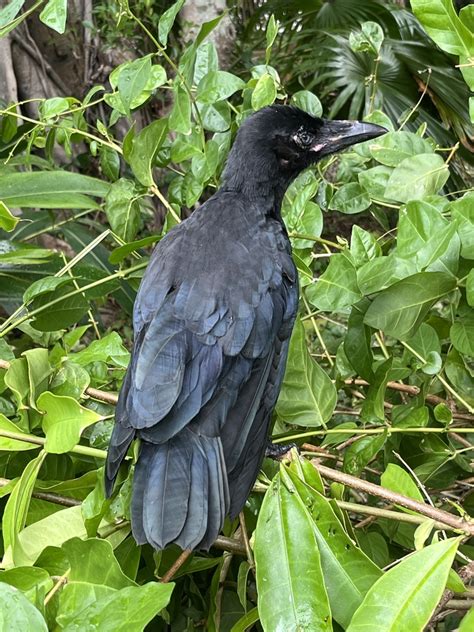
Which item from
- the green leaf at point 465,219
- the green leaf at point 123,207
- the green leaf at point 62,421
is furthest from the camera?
the green leaf at point 123,207

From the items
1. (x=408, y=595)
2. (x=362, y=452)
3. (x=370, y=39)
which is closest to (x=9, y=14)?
(x=370, y=39)

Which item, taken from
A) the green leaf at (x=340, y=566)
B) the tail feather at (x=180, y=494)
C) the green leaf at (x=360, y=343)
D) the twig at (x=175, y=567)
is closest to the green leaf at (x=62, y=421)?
the tail feather at (x=180, y=494)

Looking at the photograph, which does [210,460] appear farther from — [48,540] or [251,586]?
[251,586]

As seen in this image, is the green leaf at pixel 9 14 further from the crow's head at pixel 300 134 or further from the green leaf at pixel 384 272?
the green leaf at pixel 384 272

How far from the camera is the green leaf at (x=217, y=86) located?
1.52 m

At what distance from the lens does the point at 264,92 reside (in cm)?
153

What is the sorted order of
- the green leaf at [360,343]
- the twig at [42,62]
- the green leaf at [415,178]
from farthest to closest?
the twig at [42,62] < the green leaf at [415,178] < the green leaf at [360,343]

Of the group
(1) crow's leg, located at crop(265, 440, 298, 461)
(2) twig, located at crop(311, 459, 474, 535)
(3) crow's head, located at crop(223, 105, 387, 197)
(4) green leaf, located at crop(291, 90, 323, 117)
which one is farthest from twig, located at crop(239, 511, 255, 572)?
(4) green leaf, located at crop(291, 90, 323, 117)

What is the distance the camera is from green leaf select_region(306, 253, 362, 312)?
1.25 meters

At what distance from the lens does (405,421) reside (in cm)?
128

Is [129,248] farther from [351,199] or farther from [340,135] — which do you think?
[340,135]

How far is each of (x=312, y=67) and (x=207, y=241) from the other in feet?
9.02

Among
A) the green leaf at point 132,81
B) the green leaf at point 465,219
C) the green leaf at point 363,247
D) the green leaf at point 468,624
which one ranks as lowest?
the green leaf at point 468,624

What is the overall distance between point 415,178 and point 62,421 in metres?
0.77
